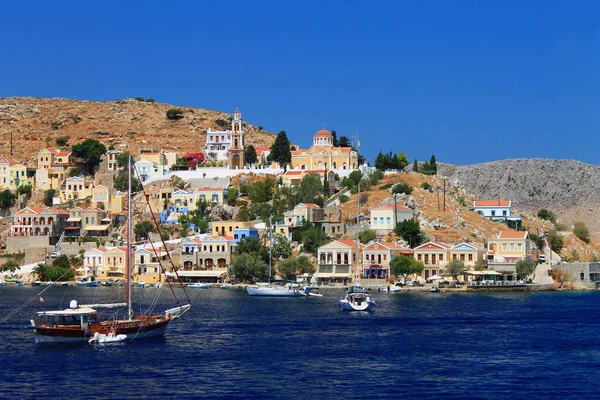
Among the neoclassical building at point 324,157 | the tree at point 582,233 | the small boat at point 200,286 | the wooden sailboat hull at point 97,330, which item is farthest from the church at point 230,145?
the wooden sailboat hull at point 97,330

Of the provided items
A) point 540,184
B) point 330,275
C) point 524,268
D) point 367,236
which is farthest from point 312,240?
point 540,184

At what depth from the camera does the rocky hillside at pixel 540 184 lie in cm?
14500

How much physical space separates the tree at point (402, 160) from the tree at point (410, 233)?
21.1m

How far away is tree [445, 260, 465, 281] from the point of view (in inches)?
3578

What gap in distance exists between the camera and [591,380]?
143 feet

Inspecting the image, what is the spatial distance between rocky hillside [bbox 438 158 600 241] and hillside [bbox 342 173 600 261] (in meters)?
27.3

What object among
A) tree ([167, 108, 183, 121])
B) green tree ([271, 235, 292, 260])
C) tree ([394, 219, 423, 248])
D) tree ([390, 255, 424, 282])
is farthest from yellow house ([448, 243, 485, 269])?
tree ([167, 108, 183, 121])

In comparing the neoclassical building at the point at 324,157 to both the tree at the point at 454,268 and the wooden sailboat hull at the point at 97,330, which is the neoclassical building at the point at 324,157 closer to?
the tree at the point at 454,268

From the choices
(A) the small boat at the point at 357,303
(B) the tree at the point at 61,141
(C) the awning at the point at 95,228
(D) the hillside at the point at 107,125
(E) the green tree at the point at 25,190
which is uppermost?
(D) the hillside at the point at 107,125

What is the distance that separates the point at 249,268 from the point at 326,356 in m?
45.5

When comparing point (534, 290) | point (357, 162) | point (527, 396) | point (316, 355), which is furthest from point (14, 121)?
point (527, 396)

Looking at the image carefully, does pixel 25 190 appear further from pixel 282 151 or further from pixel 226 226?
pixel 282 151

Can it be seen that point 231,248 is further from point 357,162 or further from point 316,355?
point 316,355

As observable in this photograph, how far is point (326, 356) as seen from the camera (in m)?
49.0
